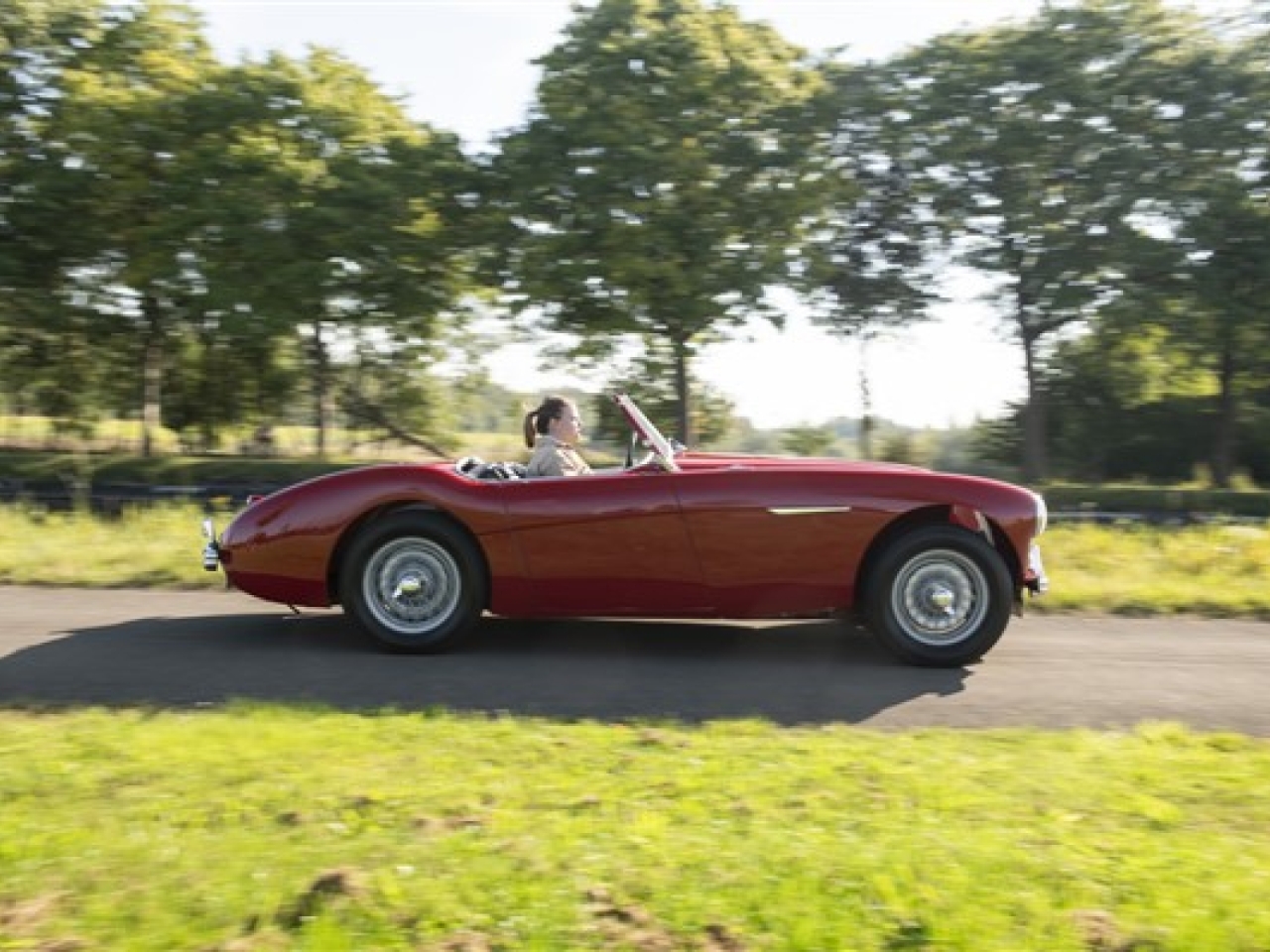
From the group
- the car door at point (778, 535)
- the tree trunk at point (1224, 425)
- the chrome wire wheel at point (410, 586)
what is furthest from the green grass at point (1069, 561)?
the tree trunk at point (1224, 425)

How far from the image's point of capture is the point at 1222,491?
24422 millimetres

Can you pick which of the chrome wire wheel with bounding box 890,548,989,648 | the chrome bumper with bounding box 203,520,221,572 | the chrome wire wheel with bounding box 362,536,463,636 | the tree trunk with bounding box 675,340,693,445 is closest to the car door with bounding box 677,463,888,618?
the chrome wire wheel with bounding box 890,548,989,648

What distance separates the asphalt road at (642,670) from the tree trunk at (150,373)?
21912 mm

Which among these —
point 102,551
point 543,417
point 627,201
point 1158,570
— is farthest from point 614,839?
point 627,201

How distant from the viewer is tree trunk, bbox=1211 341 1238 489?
30312 millimetres

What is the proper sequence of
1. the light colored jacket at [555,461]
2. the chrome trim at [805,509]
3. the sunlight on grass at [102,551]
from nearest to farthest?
the chrome trim at [805,509] → the light colored jacket at [555,461] → the sunlight on grass at [102,551]

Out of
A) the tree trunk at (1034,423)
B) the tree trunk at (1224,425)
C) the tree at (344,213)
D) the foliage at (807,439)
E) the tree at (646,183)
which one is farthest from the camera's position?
the tree trunk at (1224,425)

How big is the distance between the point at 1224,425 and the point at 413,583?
30.0 metres

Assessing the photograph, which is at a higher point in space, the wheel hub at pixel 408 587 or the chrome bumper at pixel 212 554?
the chrome bumper at pixel 212 554

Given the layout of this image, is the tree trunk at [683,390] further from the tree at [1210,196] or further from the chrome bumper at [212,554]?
the chrome bumper at [212,554]

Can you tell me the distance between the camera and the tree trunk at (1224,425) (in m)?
30.3

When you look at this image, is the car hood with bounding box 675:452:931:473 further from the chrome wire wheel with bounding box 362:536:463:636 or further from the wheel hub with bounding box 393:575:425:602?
the wheel hub with bounding box 393:575:425:602

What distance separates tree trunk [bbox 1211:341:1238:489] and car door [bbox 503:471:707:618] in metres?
27.9

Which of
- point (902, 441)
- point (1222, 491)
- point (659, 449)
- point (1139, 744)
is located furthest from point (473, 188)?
point (1139, 744)
